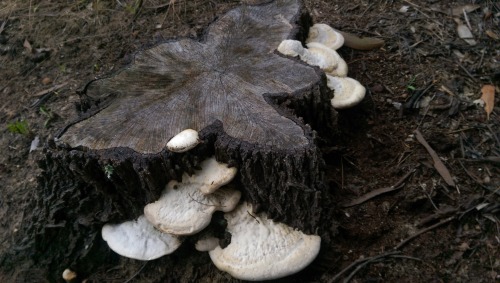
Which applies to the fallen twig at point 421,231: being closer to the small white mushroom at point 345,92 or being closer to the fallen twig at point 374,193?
the fallen twig at point 374,193

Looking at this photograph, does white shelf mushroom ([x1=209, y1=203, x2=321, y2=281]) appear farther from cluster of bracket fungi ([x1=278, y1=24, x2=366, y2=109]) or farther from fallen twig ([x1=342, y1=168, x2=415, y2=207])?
cluster of bracket fungi ([x1=278, y1=24, x2=366, y2=109])

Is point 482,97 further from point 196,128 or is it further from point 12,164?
point 12,164

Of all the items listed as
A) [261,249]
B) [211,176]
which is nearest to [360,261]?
[261,249]

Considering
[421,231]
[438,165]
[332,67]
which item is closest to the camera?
[421,231]

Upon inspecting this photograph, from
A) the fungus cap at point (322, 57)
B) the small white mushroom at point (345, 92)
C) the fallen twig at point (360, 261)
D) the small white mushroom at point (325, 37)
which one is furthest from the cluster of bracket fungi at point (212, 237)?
the small white mushroom at point (325, 37)

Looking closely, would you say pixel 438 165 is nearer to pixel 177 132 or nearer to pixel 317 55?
pixel 317 55

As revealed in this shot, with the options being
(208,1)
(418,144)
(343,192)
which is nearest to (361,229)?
(343,192)

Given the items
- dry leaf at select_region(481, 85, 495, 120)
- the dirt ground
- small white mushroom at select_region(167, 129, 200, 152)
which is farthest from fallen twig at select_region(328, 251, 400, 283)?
dry leaf at select_region(481, 85, 495, 120)
